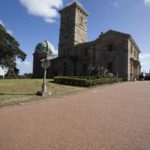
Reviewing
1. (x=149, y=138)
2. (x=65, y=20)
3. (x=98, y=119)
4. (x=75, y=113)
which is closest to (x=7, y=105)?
A: (x=75, y=113)

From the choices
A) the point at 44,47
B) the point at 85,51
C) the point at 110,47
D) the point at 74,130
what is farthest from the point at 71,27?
the point at 74,130

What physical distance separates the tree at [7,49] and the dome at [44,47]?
3330 centimetres

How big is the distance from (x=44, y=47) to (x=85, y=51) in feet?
49.4

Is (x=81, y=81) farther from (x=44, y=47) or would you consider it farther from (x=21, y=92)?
(x=44, y=47)

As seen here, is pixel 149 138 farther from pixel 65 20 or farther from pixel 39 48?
pixel 39 48

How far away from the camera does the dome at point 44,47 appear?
5756 centimetres

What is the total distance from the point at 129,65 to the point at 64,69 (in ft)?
54.3

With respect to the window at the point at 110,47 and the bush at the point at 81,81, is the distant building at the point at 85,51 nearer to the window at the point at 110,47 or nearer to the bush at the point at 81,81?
the window at the point at 110,47

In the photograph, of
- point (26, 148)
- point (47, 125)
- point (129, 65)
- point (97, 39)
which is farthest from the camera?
point (97, 39)

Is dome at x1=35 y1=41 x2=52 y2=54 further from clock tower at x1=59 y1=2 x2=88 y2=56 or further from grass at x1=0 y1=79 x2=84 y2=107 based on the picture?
grass at x1=0 y1=79 x2=84 y2=107

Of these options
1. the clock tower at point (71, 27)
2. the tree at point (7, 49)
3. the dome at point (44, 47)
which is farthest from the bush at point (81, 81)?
the dome at point (44, 47)

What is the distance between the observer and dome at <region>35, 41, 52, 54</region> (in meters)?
57.6

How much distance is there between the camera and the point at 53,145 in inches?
213

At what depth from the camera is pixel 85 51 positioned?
157ft
